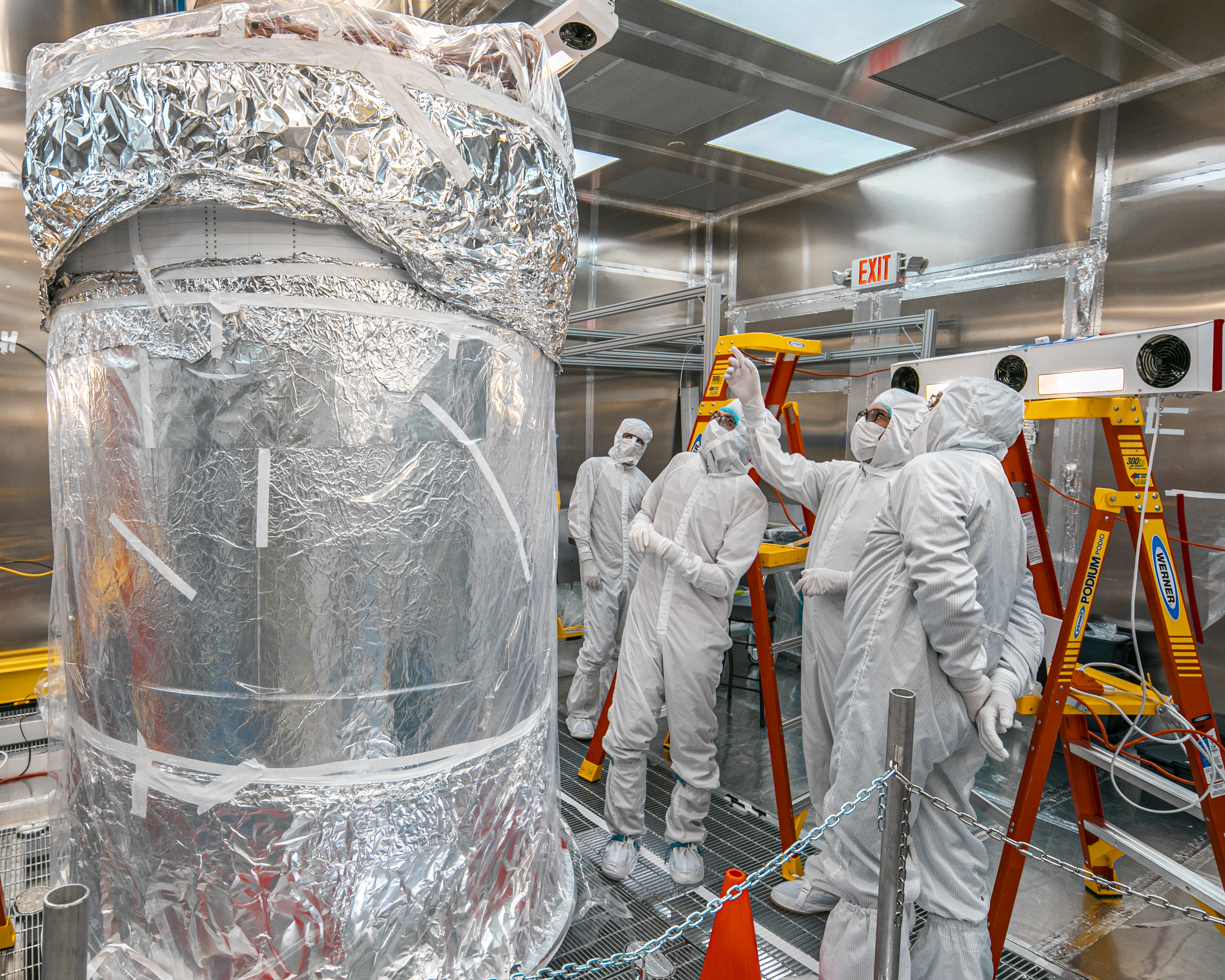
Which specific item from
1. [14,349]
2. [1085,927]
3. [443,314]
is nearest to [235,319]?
[443,314]

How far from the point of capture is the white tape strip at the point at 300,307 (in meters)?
1.25

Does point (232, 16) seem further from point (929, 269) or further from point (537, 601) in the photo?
point (929, 269)

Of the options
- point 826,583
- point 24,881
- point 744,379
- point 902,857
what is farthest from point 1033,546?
point 24,881

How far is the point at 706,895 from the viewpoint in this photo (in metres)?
2.29

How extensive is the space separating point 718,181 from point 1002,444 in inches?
144

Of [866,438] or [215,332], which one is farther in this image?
[866,438]

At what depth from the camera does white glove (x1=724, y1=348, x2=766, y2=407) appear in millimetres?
2516

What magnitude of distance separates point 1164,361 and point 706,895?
199 cm

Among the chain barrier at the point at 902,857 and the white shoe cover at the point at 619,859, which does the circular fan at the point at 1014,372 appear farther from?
the white shoe cover at the point at 619,859

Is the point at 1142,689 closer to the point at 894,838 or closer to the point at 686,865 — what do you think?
the point at 894,838

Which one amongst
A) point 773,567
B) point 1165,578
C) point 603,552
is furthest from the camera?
point 603,552

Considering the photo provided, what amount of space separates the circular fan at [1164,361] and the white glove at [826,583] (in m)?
0.97

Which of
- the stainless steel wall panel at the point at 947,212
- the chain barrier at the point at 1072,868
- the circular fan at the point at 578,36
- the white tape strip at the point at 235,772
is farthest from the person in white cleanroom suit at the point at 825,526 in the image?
the stainless steel wall panel at the point at 947,212

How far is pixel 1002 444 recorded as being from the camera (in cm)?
202
